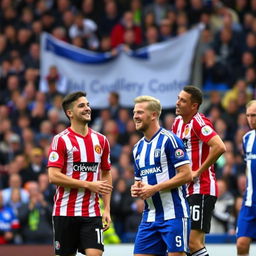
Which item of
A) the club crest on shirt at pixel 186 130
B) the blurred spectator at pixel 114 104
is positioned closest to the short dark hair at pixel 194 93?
the club crest on shirt at pixel 186 130

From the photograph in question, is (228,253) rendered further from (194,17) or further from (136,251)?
(194,17)

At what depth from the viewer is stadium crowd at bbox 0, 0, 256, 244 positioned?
14820 millimetres

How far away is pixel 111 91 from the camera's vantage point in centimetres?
1764

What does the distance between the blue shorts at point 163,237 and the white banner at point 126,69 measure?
325 inches

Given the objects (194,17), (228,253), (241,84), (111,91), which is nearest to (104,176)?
(228,253)

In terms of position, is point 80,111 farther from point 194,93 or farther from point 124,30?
point 124,30

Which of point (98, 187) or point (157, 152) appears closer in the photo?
point (157, 152)

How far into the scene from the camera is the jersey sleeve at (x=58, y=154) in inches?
361

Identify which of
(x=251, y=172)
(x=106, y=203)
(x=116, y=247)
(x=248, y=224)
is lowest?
(x=116, y=247)

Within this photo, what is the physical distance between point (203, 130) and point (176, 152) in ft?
3.38

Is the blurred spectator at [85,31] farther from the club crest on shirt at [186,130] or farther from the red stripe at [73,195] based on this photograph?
the red stripe at [73,195]

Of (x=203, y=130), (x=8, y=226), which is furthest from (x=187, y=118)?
(x=8, y=226)

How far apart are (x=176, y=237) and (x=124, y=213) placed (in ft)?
20.5

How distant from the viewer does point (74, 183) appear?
9062 millimetres
